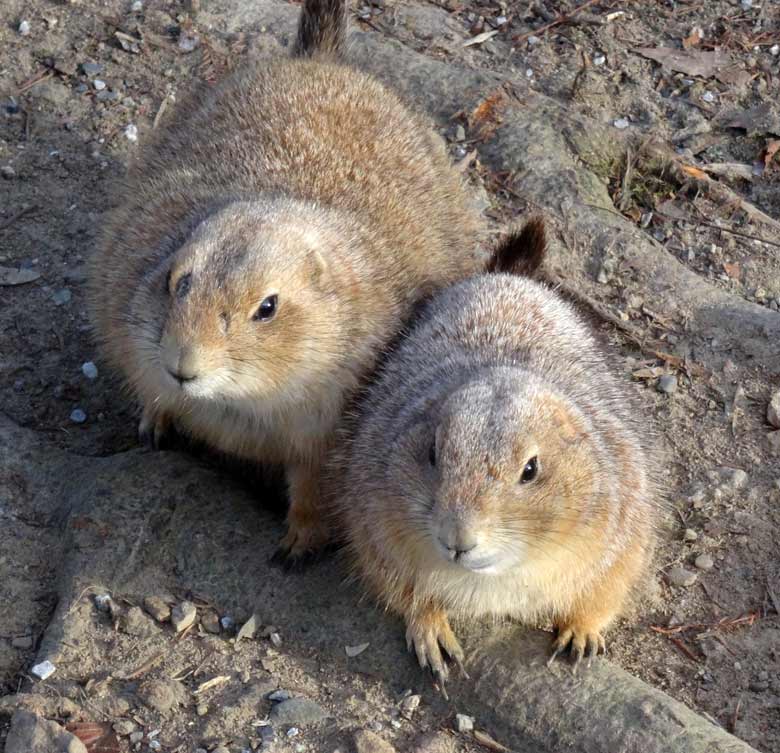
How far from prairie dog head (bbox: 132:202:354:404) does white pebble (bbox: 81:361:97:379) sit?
5.04 ft

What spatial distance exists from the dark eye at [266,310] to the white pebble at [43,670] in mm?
1882

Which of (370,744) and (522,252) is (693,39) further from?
(370,744)

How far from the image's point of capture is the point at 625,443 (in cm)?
589

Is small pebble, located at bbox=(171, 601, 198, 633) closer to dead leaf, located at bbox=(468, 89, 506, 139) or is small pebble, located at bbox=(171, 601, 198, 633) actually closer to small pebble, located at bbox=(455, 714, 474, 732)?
small pebble, located at bbox=(455, 714, 474, 732)

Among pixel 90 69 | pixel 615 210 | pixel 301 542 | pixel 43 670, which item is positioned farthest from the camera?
pixel 90 69

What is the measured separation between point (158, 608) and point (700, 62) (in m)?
6.50

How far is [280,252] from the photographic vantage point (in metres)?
5.75

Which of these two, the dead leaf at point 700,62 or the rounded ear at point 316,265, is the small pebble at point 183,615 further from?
the dead leaf at point 700,62

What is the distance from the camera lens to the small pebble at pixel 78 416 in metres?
7.31

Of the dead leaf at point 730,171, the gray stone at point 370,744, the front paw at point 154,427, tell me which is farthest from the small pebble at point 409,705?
the dead leaf at point 730,171

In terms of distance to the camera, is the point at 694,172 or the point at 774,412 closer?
the point at 774,412

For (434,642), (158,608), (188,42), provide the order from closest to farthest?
(434,642), (158,608), (188,42)

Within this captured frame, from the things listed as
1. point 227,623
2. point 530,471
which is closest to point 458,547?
point 530,471

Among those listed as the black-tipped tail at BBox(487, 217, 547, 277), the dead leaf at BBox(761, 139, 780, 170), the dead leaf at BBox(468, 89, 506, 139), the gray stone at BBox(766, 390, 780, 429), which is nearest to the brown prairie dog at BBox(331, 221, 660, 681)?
the black-tipped tail at BBox(487, 217, 547, 277)
